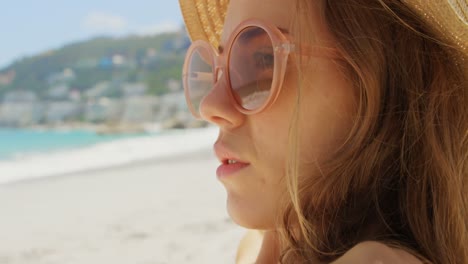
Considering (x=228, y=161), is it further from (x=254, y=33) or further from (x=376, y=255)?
(x=376, y=255)

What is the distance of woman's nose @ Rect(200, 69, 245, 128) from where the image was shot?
0.97m

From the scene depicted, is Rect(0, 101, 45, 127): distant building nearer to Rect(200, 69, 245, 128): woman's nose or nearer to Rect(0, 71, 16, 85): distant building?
Rect(0, 71, 16, 85): distant building

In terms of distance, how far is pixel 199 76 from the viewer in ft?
3.98

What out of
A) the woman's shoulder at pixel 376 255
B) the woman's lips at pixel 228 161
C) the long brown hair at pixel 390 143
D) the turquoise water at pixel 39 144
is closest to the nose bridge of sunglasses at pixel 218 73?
the woman's lips at pixel 228 161

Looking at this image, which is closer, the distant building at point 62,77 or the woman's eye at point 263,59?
the woman's eye at point 263,59

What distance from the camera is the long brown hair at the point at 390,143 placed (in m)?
0.84

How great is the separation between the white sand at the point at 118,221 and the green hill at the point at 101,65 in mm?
36095

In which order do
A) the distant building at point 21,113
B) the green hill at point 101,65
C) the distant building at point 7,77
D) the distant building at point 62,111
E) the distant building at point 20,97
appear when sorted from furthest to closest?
the distant building at point 7,77 < the green hill at point 101,65 < the distant building at point 20,97 < the distant building at point 21,113 < the distant building at point 62,111

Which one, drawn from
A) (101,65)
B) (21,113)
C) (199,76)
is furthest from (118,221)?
(101,65)

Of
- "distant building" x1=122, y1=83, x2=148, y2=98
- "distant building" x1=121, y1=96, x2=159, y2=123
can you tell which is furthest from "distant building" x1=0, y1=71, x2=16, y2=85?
"distant building" x1=121, y1=96, x2=159, y2=123

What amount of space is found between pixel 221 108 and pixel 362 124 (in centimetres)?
27

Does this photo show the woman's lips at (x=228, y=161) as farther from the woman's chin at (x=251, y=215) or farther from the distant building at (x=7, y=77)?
the distant building at (x=7, y=77)

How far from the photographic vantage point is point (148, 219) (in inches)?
150

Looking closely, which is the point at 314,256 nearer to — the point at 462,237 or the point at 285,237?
the point at 285,237
